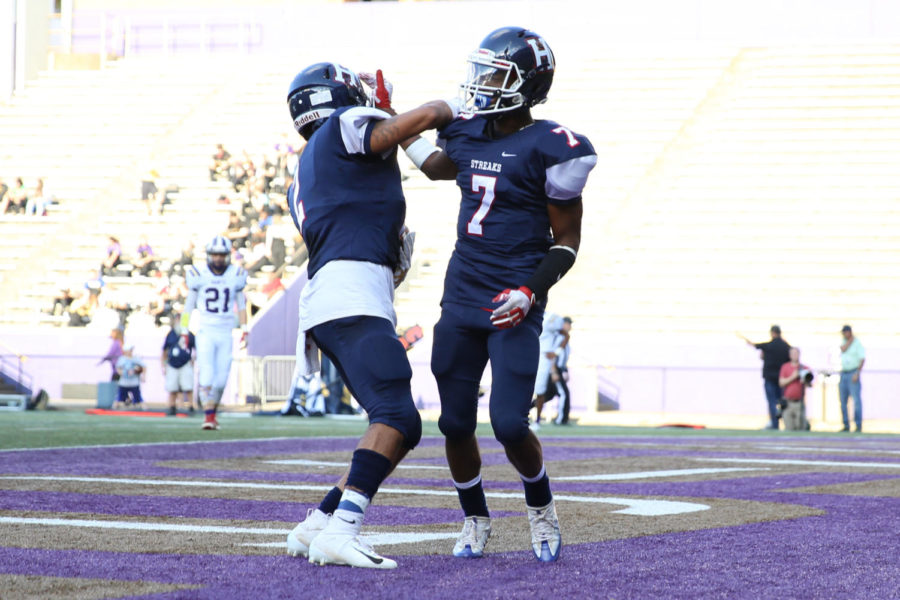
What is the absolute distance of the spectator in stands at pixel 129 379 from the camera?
68.5ft

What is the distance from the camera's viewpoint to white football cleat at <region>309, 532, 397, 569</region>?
4277 mm

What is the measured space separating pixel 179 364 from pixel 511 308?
15.7m

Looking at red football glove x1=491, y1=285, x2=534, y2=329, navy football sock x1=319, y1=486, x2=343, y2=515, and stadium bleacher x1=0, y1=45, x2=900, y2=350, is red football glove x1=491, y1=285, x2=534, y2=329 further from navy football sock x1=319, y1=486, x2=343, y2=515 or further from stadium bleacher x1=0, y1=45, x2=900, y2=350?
stadium bleacher x1=0, y1=45, x2=900, y2=350

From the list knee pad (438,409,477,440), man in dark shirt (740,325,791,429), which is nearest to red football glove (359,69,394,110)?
knee pad (438,409,477,440)

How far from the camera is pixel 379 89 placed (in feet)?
16.6

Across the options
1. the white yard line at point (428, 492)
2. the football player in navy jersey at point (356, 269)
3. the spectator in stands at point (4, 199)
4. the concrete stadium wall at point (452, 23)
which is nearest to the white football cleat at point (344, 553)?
the football player in navy jersey at point (356, 269)

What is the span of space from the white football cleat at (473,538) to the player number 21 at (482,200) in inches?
39.7

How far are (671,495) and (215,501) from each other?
7.84ft

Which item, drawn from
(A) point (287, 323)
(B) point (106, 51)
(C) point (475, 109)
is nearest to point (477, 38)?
(B) point (106, 51)

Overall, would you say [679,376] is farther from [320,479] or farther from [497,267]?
[497,267]

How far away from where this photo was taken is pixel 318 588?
391 cm

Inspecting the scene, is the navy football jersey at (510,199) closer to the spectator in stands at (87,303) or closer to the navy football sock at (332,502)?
the navy football sock at (332,502)

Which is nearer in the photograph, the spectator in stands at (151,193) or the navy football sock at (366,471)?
the navy football sock at (366,471)

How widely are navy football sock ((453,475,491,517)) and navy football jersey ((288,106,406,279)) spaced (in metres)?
0.83
